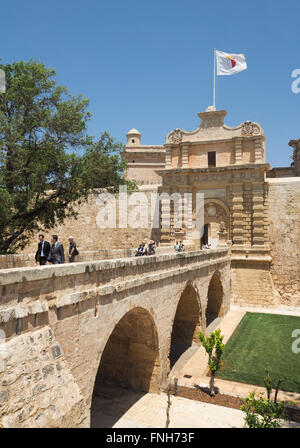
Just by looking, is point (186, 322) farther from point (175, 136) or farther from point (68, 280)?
point (175, 136)

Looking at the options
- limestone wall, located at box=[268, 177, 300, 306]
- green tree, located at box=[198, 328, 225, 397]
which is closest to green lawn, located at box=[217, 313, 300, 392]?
green tree, located at box=[198, 328, 225, 397]

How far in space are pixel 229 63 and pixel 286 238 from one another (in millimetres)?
11958

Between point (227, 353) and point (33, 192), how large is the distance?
9.89 metres

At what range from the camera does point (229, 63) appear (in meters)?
21.3

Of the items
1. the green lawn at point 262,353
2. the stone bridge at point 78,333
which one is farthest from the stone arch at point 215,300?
the stone bridge at point 78,333

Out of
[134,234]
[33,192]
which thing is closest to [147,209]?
[134,234]

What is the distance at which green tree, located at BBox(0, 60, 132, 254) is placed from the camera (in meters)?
12.0

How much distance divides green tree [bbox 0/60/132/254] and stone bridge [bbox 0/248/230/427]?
569cm

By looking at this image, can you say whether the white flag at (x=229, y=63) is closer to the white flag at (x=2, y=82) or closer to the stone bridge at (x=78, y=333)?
the white flag at (x=2, y=82)

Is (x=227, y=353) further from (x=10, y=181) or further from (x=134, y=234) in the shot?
(x=134, y=234)

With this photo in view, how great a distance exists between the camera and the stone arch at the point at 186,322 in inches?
529

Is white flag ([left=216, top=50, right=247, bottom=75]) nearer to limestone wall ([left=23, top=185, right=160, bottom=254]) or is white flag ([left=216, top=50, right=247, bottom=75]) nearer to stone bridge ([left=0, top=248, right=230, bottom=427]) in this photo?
limestone wall ([left=23, top=185, right=160, bottom=254])

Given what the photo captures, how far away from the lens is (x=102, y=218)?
81.9ft

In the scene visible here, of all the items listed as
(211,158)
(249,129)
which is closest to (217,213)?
(211,158)
